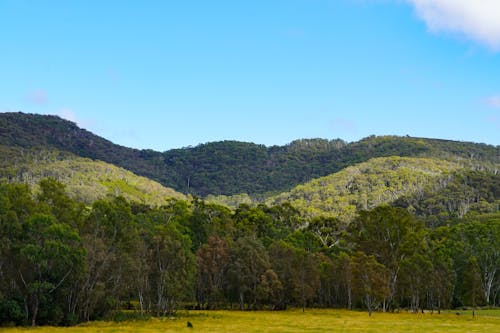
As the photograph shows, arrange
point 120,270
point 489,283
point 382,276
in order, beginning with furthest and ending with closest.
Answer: point 489,283
point 382,276
point 120,270

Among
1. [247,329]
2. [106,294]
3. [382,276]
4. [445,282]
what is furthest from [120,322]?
[445,282]

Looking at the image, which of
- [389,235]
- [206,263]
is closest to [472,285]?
[389,235]

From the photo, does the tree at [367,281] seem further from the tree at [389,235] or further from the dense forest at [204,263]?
the tree at [389,235]

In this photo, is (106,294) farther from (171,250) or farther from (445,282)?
(445,282)

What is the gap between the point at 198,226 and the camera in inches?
4279

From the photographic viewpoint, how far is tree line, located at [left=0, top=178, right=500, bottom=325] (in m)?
57.7

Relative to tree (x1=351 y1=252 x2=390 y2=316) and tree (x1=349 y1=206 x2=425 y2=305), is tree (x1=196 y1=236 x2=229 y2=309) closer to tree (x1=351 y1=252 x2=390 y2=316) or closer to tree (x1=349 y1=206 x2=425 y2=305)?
tree (x1=351 y1=252 x2=390 y2=316)

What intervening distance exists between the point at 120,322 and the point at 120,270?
6816 mm

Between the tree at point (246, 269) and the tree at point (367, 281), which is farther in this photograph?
the tree at point (246, 269)

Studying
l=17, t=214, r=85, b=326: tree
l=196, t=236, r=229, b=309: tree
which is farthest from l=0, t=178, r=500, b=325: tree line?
l=196, t=236, r=229, b=309: tree

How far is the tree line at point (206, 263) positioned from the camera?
189 ft

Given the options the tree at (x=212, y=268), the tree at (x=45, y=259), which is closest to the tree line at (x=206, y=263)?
the tree at (x=45, y=259)

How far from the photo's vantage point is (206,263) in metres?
88.5

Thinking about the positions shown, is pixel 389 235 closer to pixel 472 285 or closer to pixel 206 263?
pixel 472 285
